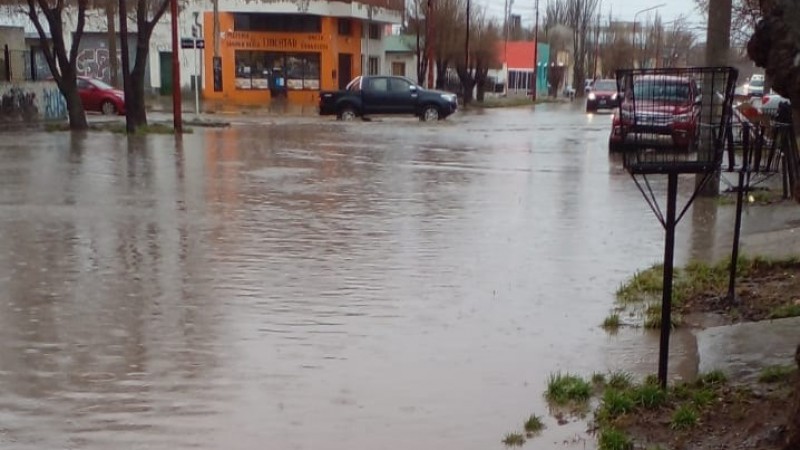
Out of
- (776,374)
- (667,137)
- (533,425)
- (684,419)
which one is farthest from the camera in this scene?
(667,137)

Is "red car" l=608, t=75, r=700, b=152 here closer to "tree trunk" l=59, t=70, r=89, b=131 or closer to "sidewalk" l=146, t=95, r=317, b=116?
"tree trunk" l=59, t=70, r=89, b=131

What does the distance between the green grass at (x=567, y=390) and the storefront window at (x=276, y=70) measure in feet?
155

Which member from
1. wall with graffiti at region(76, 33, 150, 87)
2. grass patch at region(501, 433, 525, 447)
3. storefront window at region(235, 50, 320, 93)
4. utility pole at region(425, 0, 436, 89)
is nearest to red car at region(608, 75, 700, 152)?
grass patch at region(501, 433, 525, 447)

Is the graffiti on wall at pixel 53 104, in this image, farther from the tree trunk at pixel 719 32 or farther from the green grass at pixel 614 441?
the green grass at pixel 614 441

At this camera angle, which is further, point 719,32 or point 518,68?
point 518,68

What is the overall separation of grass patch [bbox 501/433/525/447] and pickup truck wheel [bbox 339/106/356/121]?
1197 inches

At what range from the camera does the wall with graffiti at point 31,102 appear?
2818cm

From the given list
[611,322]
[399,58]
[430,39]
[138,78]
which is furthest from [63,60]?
[399,58]

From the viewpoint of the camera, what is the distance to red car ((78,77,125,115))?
34.8 m

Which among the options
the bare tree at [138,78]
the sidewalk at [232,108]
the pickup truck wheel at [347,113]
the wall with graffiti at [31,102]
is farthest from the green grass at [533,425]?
the sidewalk at [232,108]

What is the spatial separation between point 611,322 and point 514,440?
2372 millimetres

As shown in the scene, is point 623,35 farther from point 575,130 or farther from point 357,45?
point 575,130

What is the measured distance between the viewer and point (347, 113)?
3497 centimetres

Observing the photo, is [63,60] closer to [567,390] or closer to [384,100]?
[384,100]
